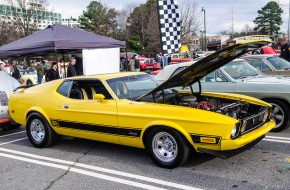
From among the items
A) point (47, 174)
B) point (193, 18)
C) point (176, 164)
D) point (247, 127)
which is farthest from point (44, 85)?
point (193, 18)

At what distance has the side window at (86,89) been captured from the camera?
5193mm

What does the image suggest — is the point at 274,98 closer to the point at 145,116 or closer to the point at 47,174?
the point at 145,116

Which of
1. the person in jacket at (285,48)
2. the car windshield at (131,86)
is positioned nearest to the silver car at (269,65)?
the person in jacket at (285,48)

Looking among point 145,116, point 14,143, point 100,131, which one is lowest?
point 14,143

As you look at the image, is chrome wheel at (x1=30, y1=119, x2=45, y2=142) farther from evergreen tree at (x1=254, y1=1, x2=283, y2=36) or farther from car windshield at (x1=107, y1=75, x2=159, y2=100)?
evergreen tree at (x1=254, y1=1, x2=283, y2=36)

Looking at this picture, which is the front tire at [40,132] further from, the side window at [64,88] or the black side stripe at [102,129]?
the side window at [64,88]

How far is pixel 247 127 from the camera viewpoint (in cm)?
439

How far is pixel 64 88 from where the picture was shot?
5723 mm

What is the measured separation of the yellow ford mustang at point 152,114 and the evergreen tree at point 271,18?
74.9m

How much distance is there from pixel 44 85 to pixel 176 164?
3135 millimetres

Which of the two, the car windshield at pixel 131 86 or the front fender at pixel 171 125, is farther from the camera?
the car windshield at pixel 131 86

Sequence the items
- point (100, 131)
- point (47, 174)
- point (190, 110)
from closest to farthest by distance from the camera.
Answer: point (190, 110), point (47, 174), point (100, 131)

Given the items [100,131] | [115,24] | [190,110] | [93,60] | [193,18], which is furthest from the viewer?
[115,24]

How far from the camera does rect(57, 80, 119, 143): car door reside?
487 centimetres
